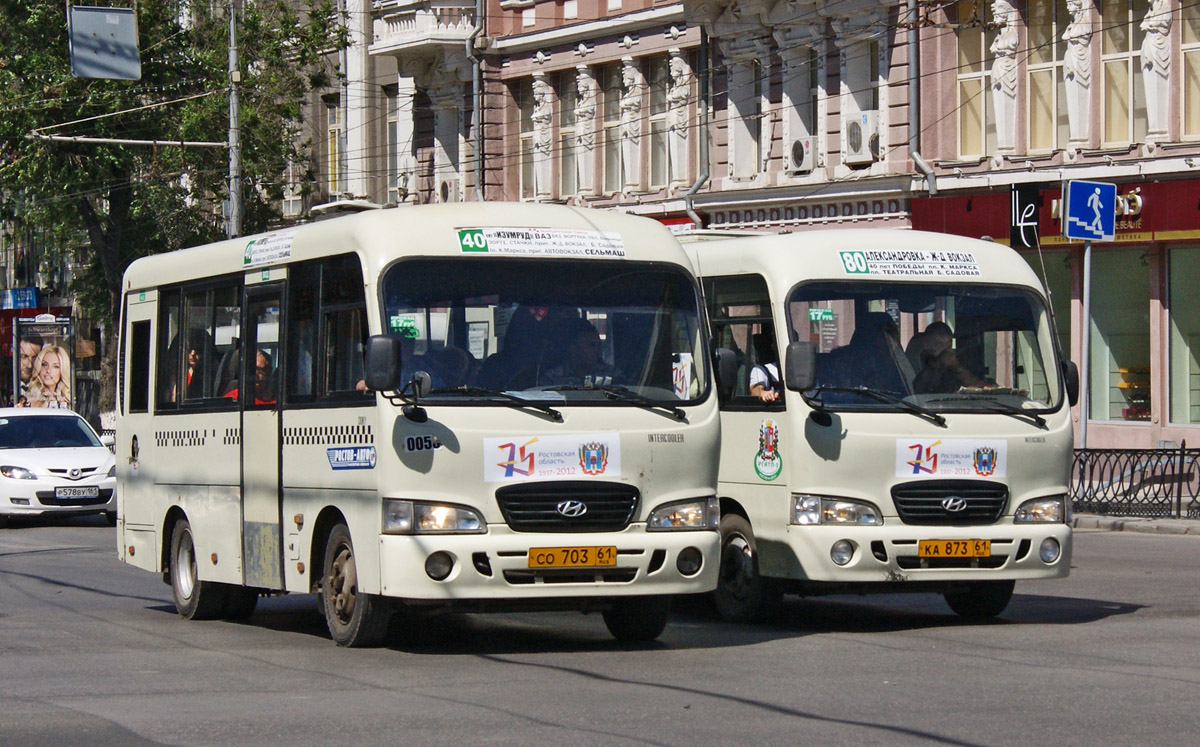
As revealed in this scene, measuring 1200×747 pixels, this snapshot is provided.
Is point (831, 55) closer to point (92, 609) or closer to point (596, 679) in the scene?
point (92, 609)

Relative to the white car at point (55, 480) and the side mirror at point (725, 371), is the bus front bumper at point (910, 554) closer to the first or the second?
the side mirror at point (725, 371)

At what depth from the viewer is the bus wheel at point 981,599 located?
13.8m

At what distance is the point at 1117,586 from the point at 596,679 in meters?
7.01

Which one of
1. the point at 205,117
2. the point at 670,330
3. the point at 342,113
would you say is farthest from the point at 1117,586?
the point at 342,113

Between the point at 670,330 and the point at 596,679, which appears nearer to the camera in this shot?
the point at 596,679

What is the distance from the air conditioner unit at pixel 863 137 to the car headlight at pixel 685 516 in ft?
74.9

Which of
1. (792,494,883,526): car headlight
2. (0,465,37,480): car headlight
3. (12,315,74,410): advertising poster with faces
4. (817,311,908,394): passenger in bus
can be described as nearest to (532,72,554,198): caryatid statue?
(0,465,37,480): car headlight

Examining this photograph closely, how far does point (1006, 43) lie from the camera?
32250mm

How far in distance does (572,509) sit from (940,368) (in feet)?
10.2

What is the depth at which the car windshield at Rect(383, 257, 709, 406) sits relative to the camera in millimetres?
11641

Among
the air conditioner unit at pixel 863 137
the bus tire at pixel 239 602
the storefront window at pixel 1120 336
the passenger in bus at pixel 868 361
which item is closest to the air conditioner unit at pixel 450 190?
the air conditioner unit at pixel 863 137

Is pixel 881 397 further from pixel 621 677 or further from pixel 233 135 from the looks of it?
pixel 233 135

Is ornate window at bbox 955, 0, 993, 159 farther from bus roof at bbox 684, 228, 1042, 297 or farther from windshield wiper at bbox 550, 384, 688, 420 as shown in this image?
windshield wiper at bbox 550, 384, 688, 420

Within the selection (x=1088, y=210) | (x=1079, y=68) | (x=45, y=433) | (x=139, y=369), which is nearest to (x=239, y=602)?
(x=139, y=369)
